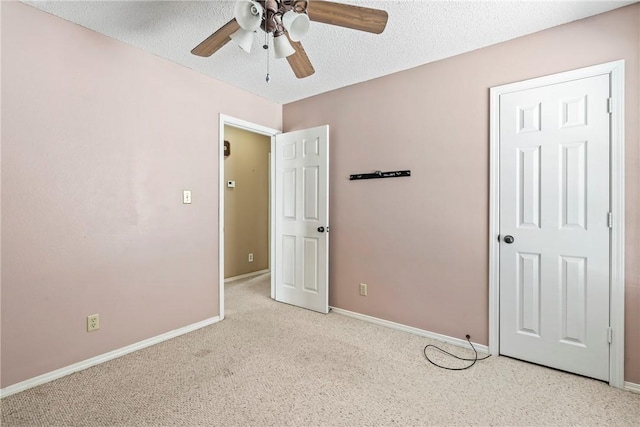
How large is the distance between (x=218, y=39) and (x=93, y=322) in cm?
213

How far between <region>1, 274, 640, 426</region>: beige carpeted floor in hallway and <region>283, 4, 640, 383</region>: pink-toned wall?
42cm

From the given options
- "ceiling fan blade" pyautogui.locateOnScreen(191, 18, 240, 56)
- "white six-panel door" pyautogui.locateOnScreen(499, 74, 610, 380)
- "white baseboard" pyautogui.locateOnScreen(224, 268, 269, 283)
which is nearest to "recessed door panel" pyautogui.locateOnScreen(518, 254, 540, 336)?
"white six-panel door" pyautogui.locateOnScreen(499, 74, 610, 380)

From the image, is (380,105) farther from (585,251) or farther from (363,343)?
(363,343)

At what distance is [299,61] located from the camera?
75.2 inches

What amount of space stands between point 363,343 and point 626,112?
2.41 meters

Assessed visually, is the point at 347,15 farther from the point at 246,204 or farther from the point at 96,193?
the point at 246,204

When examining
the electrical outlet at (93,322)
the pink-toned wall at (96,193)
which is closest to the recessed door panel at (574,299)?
the pink-toned wall at (96,193)

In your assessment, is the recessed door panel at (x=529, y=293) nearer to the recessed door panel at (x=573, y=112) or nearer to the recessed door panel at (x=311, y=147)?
the recessed door panel at (x=573, y=112)

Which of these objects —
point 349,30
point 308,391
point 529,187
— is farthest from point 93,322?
point 529,187

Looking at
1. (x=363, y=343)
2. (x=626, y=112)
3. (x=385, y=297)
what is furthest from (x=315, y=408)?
(x=626, y=112)

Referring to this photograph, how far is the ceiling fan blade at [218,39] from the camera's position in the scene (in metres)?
1.61

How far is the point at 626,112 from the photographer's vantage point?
73.4 inches

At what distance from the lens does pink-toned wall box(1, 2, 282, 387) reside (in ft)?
6.12

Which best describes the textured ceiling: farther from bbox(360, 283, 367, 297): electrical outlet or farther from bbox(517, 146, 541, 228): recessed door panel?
bbox(360, 283, 367, 297): electrical outlet
